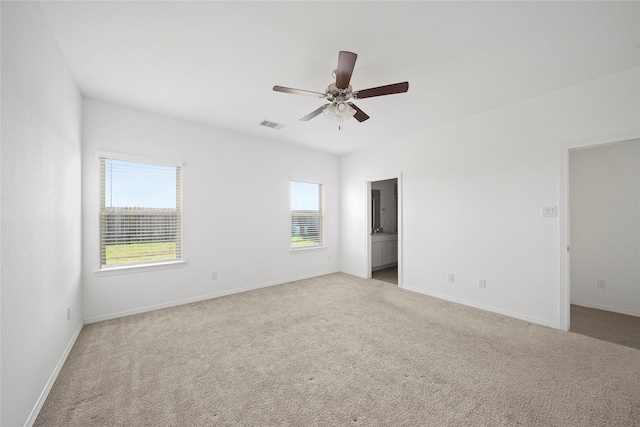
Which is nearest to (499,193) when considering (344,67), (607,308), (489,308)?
(489,308)

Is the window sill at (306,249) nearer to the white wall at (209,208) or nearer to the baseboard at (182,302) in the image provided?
the white wall at (209,208)

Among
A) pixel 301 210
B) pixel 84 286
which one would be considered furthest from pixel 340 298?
pixel 84 286

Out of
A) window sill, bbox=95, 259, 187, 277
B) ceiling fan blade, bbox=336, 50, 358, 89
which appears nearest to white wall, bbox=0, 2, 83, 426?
window sill, bbox=95, 259, 187, 277

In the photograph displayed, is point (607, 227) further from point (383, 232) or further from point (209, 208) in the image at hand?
point (209, 208)

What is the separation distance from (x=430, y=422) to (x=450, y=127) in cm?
375

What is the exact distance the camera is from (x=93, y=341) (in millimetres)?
2629

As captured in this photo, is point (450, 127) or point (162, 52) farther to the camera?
point (450, 127)

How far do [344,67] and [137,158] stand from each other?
3031 mm

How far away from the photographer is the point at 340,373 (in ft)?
6.91

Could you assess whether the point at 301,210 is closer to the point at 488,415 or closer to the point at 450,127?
the point at 450,127

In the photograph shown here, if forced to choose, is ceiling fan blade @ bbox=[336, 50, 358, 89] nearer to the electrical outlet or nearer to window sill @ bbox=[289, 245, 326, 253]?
the electrical outlet

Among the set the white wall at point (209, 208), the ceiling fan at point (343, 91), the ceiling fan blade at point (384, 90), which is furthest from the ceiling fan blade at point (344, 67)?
the white wall at point (209, 208)

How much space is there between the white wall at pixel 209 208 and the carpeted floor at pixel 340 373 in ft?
1.62

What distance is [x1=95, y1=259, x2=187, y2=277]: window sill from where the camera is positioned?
318 centimetres
